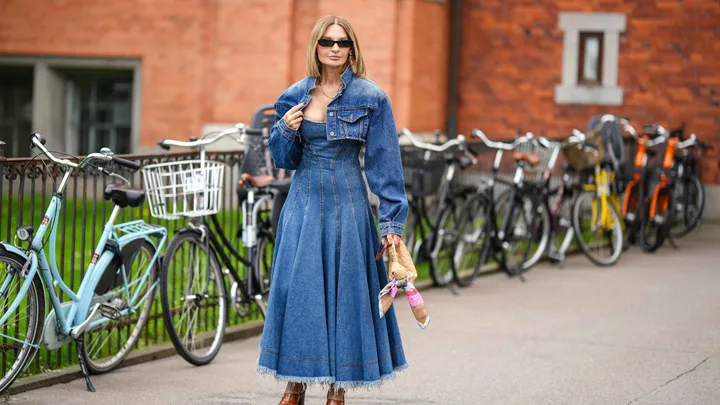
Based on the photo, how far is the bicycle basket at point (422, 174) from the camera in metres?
10.6

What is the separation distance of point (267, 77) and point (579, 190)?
6209 millimetres

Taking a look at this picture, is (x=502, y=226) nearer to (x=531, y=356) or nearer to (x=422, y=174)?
(x=422, y=174)

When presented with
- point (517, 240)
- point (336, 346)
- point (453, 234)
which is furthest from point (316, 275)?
point (517, 240)

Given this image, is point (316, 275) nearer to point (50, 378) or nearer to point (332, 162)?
point (332, 162)

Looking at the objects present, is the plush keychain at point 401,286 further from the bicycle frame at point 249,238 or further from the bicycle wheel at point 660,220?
the bicycle wheel at point 660,220

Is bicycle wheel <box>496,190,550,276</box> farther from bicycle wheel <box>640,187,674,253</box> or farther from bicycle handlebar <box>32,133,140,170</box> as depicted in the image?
bicycle handlebar <box>32,133,140,170</box>

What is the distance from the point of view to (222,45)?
723 inches

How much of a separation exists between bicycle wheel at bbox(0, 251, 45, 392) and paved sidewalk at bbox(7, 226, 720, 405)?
11.6 inches

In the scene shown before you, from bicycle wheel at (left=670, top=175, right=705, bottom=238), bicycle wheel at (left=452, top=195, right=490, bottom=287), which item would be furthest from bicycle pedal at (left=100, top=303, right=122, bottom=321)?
bicycle wheel at (left=670, top=175, right=705, bottom=238)

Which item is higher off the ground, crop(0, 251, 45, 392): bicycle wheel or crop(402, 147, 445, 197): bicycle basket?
crop(402, 147, 445, 197): bicycle basket

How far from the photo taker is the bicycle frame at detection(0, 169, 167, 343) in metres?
6.32

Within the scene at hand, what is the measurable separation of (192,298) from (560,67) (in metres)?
12.0

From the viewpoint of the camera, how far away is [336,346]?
19.1ft

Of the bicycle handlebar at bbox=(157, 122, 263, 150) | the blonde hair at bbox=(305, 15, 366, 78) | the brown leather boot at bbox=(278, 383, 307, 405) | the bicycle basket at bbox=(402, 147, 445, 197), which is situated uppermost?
the blonde hair at bbox=(305, 15, 366, 78)
